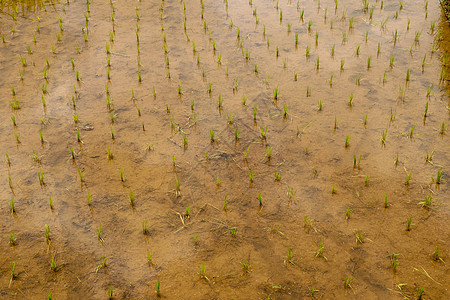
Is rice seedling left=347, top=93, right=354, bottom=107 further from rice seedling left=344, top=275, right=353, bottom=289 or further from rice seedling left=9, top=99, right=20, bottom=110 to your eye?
rice seedling left=9, top=99, right=20, bottom=110

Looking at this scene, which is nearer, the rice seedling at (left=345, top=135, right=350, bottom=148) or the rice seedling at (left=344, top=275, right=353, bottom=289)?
the rice seedling at (left=344, top=275, right=353, bottom=289)

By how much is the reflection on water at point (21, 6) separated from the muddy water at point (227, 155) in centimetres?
31

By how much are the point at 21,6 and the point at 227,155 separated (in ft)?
14.3

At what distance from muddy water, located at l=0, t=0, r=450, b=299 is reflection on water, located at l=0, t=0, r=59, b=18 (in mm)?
309

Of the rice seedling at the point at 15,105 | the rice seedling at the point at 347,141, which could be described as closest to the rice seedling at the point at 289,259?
the rice seedling at the point at 347,141

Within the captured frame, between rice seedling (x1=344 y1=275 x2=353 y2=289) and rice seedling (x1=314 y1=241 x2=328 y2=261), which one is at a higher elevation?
rice seedling (x1=314 y1=241 x2=328 y2=261)

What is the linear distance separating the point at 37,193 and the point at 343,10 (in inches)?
173

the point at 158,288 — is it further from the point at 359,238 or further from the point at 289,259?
the point at 359,238

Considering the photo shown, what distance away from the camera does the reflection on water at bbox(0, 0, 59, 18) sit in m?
5.67

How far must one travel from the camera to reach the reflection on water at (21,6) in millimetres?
5668

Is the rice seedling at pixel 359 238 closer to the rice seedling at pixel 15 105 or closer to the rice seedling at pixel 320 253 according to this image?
the rice seedling at pixel 320 253

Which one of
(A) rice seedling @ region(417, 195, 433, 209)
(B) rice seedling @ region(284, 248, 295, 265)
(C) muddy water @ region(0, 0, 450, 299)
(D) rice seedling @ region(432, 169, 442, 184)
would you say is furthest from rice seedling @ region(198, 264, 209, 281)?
(D) rice seedling @ region(432, 169, 442, 184)

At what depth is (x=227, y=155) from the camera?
10.8 ft

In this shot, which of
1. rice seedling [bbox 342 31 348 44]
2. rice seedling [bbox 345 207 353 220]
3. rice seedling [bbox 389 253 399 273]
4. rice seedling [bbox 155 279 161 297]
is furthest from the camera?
rice seedling [bbox 342 31 348 44]
